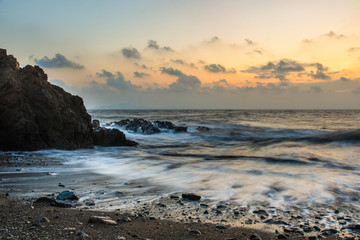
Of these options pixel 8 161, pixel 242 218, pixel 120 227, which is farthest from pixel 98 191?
pixel 8 161

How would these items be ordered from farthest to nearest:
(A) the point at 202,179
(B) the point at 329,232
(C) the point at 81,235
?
(A) the point at 202,179
(B) the point at 329,232
(C) the point at 81,235

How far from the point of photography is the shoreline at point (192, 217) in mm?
3799

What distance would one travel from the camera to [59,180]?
701 cm

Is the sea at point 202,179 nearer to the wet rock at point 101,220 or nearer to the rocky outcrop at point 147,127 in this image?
the wet rock at point 101,220

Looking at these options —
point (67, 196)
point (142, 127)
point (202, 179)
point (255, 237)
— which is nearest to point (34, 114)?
point (67, 196)

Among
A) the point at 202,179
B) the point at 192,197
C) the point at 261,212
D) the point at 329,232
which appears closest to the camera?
the point at 329,232

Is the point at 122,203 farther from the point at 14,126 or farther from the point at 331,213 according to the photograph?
the point at 14,126

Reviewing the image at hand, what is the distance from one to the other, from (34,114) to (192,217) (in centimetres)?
963

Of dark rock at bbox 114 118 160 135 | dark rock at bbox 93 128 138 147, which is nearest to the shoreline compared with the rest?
dark rock at bbox 93 128 138 147

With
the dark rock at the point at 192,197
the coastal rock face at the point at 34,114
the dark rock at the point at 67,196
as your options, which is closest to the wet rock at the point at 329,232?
the dark rock at the point at 192,197

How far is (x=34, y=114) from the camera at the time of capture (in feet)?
38.0

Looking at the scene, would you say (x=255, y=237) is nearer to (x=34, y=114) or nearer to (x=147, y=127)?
(x=34, y=114)

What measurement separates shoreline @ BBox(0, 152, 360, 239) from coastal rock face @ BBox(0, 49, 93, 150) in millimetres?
6038

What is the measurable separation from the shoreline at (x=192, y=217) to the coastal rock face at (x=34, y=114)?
6.04 metres
